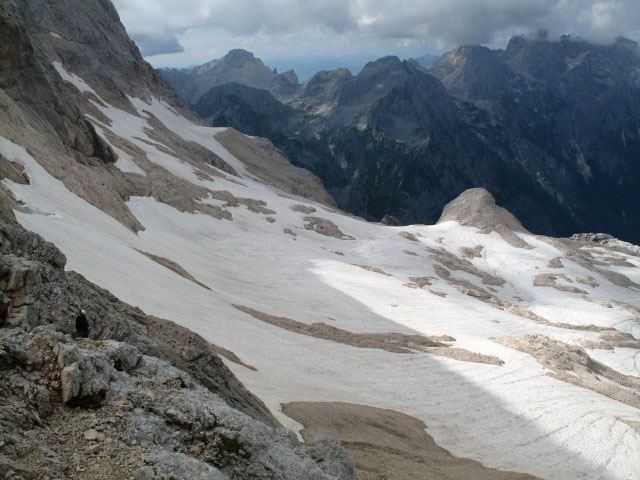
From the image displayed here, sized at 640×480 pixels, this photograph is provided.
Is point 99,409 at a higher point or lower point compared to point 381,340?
higher

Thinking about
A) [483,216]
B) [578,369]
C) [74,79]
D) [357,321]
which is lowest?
[357,321]

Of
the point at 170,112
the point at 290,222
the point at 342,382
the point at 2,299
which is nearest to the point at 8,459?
the point at 2,299

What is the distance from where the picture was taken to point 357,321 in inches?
1310

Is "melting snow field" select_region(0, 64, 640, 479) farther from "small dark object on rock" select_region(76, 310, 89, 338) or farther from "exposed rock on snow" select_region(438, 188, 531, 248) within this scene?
"exposed rock on snow" select_region(438, 188, 531, 248)

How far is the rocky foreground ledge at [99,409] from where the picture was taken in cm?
616

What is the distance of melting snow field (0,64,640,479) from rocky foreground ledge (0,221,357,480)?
20.9ft

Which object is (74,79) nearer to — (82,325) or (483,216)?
(483,216)

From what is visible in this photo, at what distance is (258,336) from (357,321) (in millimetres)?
11540

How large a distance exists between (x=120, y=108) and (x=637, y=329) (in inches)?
3291

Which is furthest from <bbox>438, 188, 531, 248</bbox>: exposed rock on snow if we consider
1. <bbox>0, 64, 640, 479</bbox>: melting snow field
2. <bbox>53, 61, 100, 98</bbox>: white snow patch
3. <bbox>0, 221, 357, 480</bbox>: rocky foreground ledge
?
<bbox>0, 221, 357, 480</bbox>: rocky foreground ledge

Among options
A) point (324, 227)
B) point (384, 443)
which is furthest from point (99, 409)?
point (324, 227)

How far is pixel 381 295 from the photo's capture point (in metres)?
38.9

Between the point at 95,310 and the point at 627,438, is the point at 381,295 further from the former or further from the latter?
the point at 95,310

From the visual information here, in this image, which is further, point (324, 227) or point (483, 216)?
point (483, 216)
